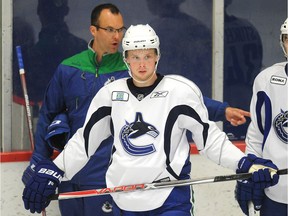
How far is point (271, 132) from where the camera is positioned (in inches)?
123

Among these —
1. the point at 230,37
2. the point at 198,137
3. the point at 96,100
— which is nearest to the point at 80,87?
the point at 96,100

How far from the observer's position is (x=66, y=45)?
13.4ft

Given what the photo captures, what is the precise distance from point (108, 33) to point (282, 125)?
3.20 ft

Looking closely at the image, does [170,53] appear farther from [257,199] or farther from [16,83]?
[257,199]

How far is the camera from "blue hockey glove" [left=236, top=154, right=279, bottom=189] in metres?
2.83

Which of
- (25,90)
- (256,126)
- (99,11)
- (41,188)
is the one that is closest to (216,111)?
(256,126)

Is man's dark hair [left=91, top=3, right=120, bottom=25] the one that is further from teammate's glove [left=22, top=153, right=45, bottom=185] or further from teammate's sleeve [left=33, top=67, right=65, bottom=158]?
teammate's glove [left=22, top=153, right=45, bottom=185]

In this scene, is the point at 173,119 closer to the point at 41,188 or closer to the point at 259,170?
the point at 259,170

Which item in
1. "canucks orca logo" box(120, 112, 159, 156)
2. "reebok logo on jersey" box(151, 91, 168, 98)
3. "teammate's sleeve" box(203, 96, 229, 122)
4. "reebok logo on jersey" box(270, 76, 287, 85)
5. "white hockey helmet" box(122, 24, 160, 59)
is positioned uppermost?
"white hockey helmet" box(122, 24, 160, 59)

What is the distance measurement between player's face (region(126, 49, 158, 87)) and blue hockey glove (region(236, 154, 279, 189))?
0.48 meters

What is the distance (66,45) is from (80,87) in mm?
605

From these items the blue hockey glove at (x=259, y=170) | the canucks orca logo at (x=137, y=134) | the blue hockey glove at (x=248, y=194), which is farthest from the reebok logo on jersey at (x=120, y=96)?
the blue hockey glove at (x=248, y=194)

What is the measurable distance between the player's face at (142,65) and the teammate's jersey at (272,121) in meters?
0.51

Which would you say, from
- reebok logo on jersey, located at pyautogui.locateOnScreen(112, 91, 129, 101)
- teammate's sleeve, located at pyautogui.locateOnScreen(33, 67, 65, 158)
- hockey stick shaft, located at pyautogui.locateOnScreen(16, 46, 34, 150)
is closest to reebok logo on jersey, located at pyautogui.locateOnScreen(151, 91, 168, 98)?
reebok logo on jersey, located at pyautogui.locateOnScreen(112, 91, 129, 101)
